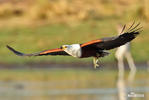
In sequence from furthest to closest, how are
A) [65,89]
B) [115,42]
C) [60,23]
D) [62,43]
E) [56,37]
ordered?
[60,23], [56,37], [62,43], [65,89], [115,42]

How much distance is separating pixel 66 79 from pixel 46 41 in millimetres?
6800

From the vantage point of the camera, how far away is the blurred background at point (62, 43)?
15859mm

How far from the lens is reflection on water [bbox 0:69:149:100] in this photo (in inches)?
571

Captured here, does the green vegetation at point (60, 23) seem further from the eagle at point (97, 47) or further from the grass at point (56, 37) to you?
the eagle at point (97, 47)


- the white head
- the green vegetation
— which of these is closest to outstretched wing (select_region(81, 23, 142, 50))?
the white head

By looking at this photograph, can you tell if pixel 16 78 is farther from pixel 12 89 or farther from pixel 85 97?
pixel 85 97

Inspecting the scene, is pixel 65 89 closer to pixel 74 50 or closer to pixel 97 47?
pixel 97 47

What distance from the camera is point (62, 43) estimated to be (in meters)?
24.2

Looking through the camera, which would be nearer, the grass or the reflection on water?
the reflection on water

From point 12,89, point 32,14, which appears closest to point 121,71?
point 12,89

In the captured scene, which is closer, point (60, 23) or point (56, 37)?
point (56, 37)

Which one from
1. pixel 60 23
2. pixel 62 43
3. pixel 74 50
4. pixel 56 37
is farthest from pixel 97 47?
pixel 60 23

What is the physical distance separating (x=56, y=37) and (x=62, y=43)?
1.14 m

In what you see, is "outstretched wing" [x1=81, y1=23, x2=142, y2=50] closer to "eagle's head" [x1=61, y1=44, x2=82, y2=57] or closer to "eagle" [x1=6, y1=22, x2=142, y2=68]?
"eagle" [x1=6, y1=22, x2=142, y2=68]
